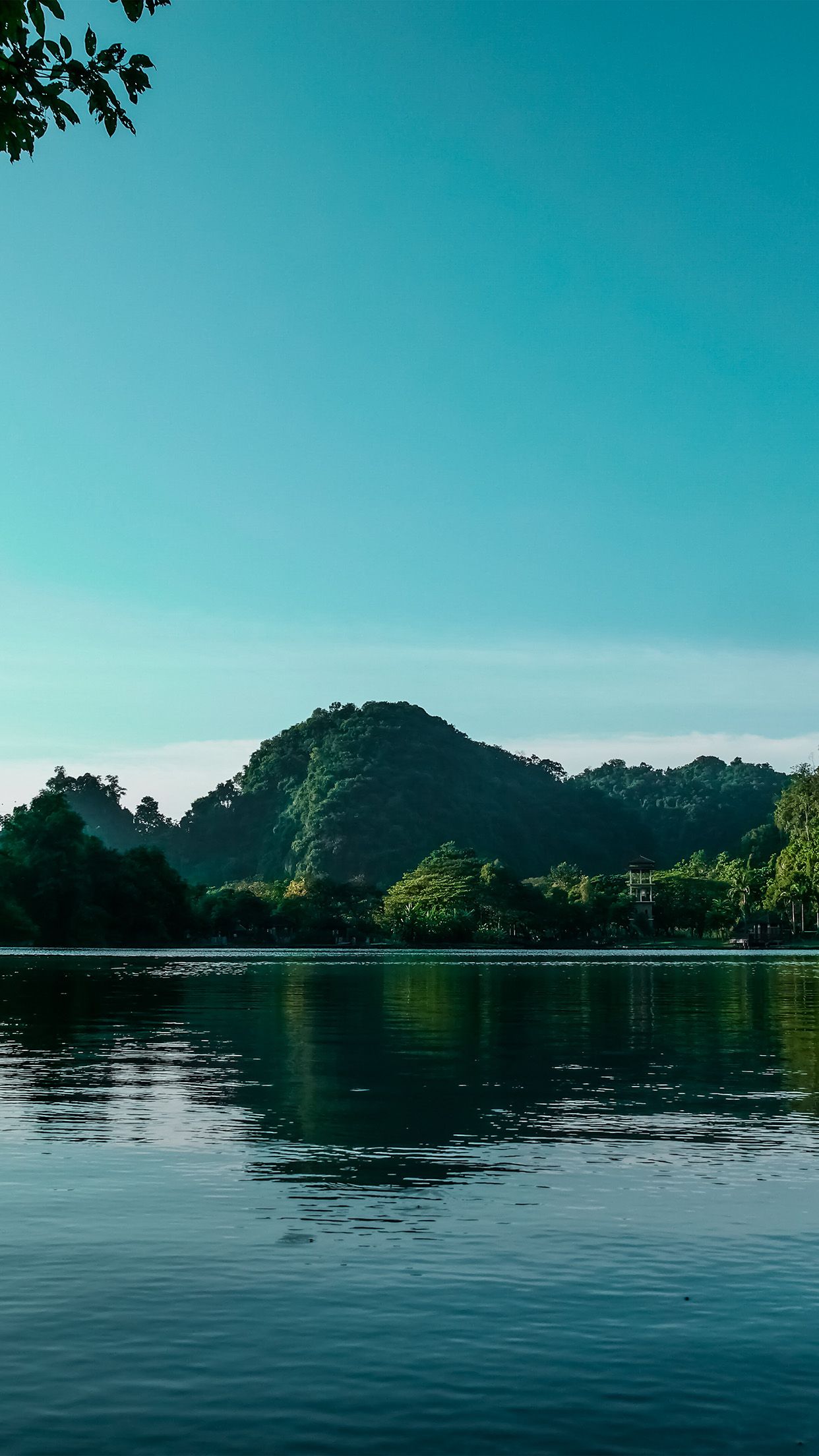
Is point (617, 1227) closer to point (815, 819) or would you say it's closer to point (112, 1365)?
point (112, 1365)

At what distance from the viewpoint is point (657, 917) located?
630ft

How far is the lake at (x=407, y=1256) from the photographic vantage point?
8.02 m

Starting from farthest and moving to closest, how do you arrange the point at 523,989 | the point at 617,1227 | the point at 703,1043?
the point at 523,989
the point at 703,1043
the point at 617,1227

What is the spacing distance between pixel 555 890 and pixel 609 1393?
192 m

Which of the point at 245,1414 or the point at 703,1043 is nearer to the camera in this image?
the point at 245,1414

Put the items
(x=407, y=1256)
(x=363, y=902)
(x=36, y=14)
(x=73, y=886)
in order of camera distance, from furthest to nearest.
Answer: (x=363, y=902) < (x=73, y=886) < (x=407, y=1256) < (x=36, y=14)

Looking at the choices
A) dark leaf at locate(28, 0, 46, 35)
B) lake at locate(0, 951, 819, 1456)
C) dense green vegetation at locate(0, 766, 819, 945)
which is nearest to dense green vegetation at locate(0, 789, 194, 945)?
dense green vegetation at locate(0, 766, 819, 945)

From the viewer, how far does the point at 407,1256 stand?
38.0ft

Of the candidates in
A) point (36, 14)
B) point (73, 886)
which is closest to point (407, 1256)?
point (36, 14)

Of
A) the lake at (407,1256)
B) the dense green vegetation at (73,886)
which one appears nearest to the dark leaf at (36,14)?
the lake at (407,1256)

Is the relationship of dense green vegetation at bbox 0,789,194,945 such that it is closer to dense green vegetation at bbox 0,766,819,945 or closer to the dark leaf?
dense green vegetation at bbox 0,766,819,945

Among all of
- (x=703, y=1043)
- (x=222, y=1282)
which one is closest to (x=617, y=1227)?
(x=222, y=1282)

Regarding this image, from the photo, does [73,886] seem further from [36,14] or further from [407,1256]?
[36,14]

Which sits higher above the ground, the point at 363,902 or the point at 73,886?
A: the point at 73,886
